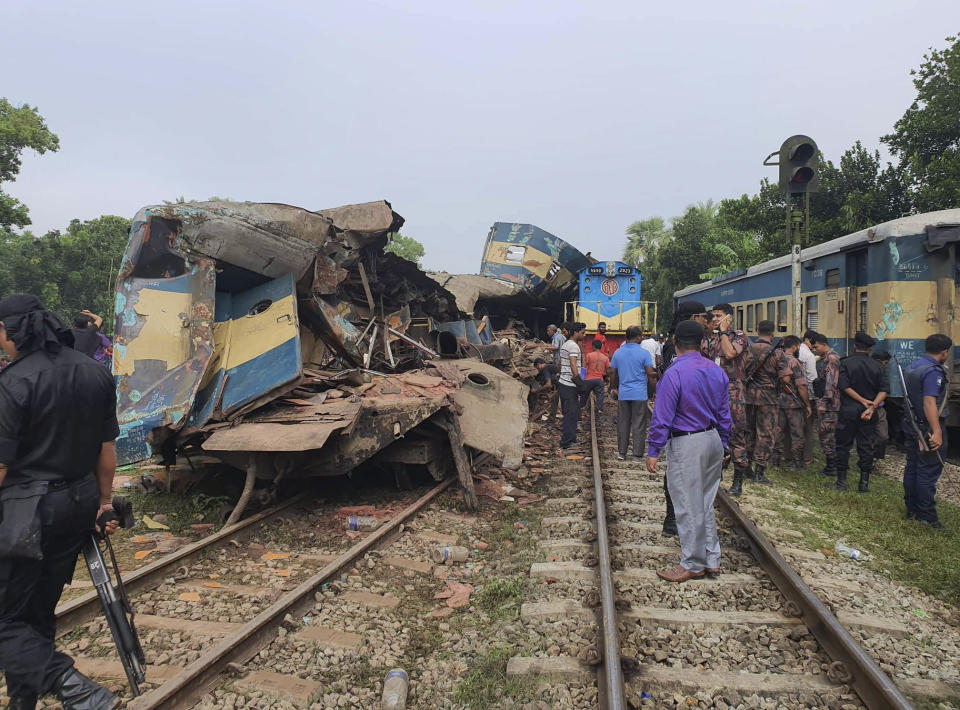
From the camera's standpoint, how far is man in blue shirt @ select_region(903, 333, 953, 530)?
529cm

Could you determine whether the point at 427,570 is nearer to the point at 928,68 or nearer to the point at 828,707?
the point at 828,707

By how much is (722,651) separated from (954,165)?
2010cm

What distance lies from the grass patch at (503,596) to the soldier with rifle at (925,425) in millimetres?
3942

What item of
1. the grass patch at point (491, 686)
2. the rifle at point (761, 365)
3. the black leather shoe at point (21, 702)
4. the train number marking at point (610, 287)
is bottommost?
the grass patch at point (491, 686)

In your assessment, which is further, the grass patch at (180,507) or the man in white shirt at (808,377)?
the man in white shirt at (808,377)

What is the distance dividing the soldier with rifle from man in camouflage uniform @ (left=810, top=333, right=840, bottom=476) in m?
1.47

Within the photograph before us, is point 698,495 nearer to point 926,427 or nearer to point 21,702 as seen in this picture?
point 926,427

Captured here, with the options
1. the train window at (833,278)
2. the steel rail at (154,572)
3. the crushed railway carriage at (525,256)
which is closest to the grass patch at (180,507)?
the steel rail at (154,572)

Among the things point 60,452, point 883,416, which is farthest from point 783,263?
point 60,452

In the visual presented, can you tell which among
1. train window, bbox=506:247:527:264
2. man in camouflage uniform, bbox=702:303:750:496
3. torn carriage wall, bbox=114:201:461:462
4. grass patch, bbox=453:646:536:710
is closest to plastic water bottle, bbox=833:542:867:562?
man in camouflage uniform, bbox=702:303:750:496

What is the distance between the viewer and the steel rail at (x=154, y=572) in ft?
11.9

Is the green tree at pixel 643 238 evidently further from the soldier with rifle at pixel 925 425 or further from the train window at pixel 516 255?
the soldier with rifle at pixel 925 425

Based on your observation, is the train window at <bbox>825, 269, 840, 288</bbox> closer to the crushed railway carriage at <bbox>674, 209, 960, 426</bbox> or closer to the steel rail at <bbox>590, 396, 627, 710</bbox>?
the crushed railway carriage at <bbox>674, 209, 960, 426</bbox>

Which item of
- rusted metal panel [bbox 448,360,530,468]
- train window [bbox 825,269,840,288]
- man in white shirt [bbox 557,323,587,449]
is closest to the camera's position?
rusted metal panel [bbox 448,360,530,468]
